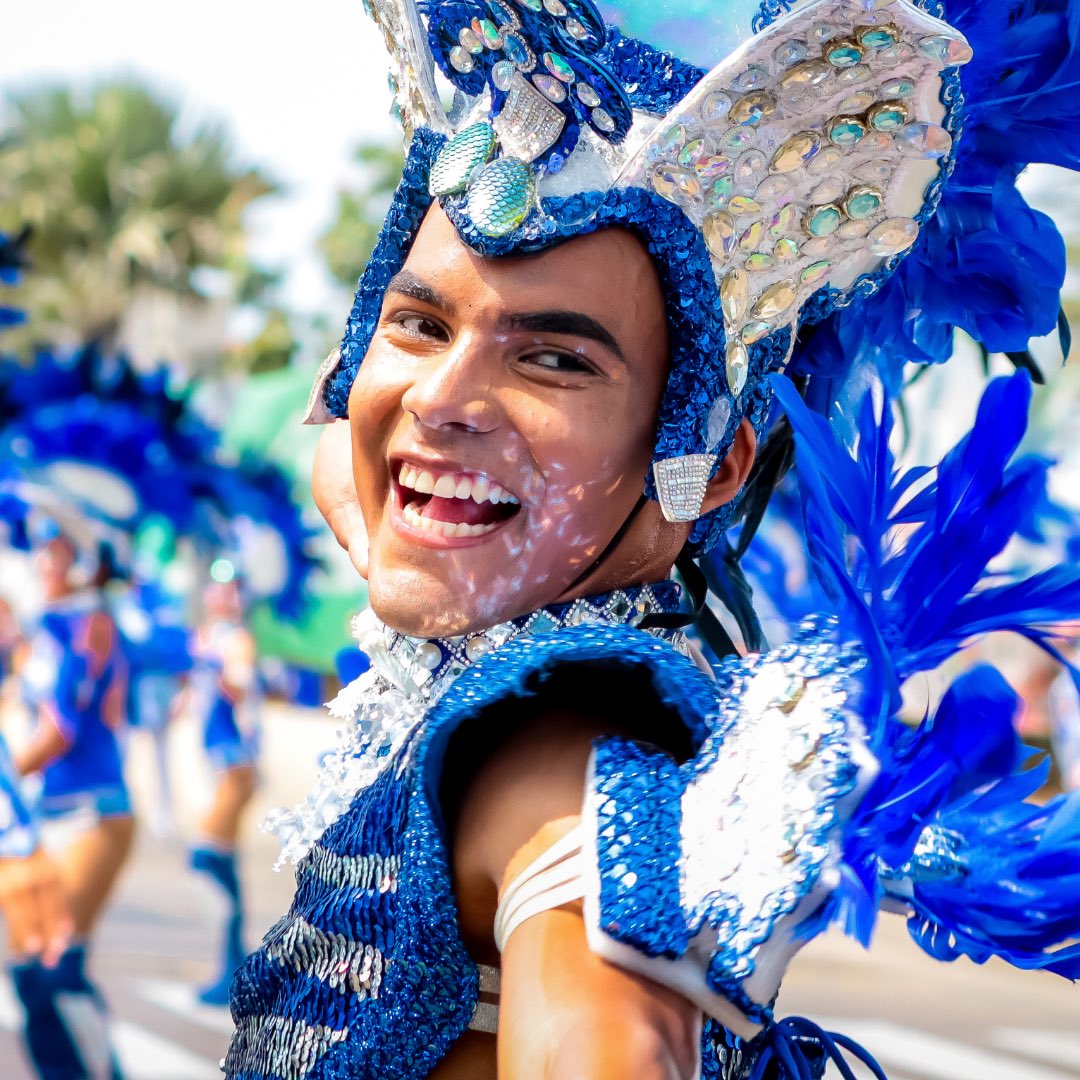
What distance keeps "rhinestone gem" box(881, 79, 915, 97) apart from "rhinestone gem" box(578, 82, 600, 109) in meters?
0.30

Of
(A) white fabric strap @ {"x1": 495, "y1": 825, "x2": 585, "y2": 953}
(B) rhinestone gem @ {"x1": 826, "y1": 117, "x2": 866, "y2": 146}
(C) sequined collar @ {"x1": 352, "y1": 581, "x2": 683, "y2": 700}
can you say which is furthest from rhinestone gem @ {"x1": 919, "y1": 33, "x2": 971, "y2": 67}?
(A) white fabric strap @ {"x1": 495, "y1": 825, "x2": 585, "y2": 953}

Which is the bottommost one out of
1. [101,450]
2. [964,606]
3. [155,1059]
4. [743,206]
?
[155,1059]

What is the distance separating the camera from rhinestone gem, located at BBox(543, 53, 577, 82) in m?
1.66

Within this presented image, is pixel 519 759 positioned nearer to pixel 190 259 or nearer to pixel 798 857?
pixel 798 857

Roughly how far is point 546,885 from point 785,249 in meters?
0.81

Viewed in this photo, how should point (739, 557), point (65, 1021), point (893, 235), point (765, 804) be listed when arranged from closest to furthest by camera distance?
point (765, 804) < point (893, 235) < point (739, 557) < point (65, 1021)

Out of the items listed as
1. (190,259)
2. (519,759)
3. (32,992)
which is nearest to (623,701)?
(519,759)

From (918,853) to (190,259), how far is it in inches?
866

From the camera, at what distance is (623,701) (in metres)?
1.52

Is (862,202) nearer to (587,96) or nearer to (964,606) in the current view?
(587,96)

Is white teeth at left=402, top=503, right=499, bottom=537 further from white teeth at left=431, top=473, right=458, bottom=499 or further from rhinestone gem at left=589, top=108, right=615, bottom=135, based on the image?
rhinestone gem at left=589, top=108, right=615, bottom=135

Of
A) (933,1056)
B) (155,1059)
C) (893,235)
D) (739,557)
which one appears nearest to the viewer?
(893,235)

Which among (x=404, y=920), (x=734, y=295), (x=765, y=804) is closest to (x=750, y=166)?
(x=734, y=295)

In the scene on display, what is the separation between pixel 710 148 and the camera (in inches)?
65.3
